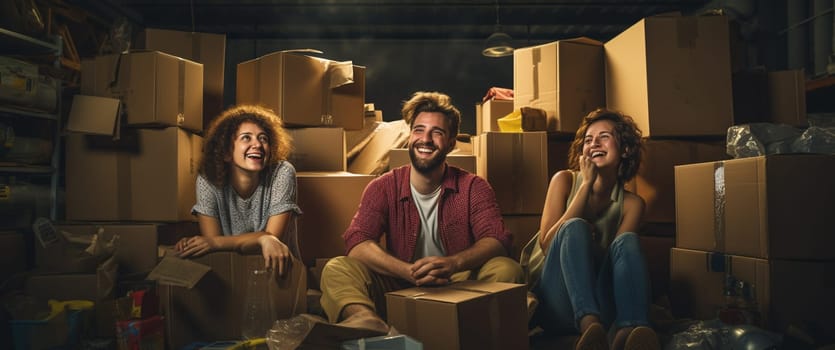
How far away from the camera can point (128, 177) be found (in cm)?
258

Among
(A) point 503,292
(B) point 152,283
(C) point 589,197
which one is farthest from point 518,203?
(B) point 152,283

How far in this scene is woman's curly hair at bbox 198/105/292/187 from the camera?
236cm

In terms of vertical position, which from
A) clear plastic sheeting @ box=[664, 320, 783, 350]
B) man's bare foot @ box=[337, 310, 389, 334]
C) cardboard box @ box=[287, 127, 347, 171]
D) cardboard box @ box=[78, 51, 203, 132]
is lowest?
clear plastic sheeting @ box=[664, 320, 783, 350]

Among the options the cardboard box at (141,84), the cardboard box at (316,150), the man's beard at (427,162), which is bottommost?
the man's beard at (427,162)

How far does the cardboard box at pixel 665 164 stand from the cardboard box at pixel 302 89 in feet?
4.95

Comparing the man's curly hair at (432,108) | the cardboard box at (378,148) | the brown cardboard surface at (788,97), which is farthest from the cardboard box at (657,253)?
the cardboard box at (378,148)

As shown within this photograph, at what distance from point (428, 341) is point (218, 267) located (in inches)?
32.8

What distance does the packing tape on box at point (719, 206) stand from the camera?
6.46 feet

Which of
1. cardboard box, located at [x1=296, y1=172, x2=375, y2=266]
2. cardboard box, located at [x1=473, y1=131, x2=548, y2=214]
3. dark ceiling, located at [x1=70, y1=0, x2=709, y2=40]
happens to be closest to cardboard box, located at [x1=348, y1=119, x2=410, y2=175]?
cardboard box, located at [x1=296, y1=172, x2=375, y2=266]

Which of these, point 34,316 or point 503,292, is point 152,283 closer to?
point 34,316

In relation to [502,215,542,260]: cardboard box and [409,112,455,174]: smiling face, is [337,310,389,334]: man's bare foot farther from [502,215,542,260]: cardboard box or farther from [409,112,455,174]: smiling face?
[502,215,542,260]: cardboard box

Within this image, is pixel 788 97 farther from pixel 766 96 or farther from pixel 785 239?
pixel 785 239

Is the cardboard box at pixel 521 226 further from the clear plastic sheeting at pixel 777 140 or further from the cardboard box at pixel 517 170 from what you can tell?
the clear plastic sheeting at pixel 777 140

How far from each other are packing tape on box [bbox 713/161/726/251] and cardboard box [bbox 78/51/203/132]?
227cm
